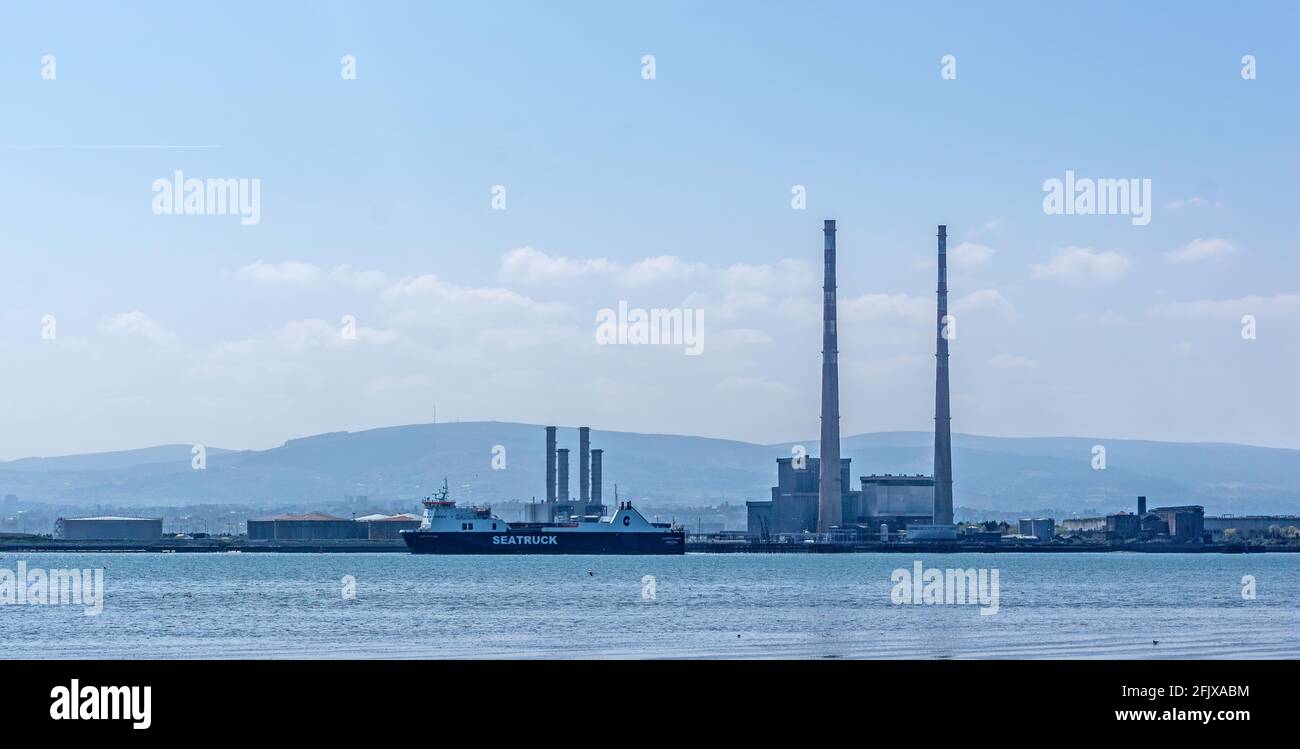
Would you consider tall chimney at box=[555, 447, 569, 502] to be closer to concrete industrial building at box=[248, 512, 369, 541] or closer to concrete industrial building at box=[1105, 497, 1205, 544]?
concrete industrial building at box=[248, 512, 369, 541]

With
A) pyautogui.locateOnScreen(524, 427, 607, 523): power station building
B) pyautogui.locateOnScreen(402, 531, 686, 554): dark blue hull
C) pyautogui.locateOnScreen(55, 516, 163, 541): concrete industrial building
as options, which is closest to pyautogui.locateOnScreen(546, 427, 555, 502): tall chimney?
pyautogui.locateOnScreen(524, 427, 607, 523): power station building

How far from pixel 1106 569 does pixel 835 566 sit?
19555 millimetres

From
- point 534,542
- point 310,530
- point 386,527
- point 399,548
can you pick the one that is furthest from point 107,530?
point 534,542

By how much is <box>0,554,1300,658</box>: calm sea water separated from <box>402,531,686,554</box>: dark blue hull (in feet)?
130

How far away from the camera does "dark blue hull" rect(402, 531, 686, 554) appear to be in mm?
134375

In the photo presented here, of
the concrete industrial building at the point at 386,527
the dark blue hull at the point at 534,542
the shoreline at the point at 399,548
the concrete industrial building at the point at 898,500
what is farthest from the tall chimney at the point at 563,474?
the dark blue hull at the point at 534,542

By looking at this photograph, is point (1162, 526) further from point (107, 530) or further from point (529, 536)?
point (107, 530)

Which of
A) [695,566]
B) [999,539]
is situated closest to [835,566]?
[695,566]

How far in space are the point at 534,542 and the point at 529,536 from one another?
66 cm

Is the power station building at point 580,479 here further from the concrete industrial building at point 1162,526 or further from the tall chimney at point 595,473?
the concrete industrial building at point 1162,526

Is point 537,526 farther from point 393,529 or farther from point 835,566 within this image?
point 393,529

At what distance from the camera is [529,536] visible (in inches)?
5325

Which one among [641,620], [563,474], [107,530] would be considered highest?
[563,474]
